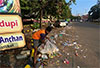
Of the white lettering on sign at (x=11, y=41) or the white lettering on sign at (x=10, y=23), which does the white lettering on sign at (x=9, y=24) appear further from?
the white lettering on sign at (x=11, y=41)

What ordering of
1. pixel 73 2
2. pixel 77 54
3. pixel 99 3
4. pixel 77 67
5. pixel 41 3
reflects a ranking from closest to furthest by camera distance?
pixel 77 67 < pixel 77 54 < pixel 41 3 < pixel 73 2 < pixel 99 3

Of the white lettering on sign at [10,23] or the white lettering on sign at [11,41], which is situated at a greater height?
the white lettering on sign at [10,23]

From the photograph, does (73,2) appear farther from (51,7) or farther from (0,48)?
(0,48)

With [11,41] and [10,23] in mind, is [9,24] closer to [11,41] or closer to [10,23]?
[10,23]

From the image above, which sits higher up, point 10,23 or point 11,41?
point 10,23

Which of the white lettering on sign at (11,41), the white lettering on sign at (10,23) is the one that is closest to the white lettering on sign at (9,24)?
the white lettering on sign at (10,23)

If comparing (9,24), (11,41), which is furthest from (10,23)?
(11,41)

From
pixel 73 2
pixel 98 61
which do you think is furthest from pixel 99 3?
pixel 98 61

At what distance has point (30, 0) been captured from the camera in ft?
20.5

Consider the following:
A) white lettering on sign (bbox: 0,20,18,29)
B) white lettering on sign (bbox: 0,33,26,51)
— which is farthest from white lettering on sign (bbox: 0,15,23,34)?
white lettering on sign (bbox: 0,33,26,51)

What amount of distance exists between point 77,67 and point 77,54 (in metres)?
0.97

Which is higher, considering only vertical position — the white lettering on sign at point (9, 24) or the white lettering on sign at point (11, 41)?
the white lettering on sign at point (9, 24)

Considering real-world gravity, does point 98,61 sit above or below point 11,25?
below

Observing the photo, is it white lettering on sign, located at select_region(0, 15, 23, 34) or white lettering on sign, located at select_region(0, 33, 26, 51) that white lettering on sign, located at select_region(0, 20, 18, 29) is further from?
white lettering on sign, located at select_region(0, 33, 26, 51)
